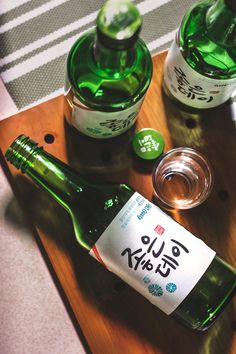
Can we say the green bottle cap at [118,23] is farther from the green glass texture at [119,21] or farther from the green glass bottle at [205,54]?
the green glass bottle at [205,54]

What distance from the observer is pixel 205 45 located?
0.51 metres

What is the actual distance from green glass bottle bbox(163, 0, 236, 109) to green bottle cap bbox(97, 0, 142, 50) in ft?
0.41

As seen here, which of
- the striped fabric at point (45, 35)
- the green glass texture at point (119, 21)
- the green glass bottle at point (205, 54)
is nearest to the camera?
the green glass texture at point (119, 21)

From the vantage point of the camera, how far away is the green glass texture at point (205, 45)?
19.6 inches

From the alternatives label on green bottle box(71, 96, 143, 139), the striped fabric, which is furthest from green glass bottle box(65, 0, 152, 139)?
the striped fabric

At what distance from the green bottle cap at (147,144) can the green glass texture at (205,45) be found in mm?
105

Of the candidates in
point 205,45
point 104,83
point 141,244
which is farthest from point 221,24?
point 141,244

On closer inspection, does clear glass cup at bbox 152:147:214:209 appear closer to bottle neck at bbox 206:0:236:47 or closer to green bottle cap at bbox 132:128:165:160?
green bottle cap at bbox 132:128:165:160

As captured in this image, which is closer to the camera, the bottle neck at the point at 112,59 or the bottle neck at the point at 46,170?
the bottle neck at the point at 112,59

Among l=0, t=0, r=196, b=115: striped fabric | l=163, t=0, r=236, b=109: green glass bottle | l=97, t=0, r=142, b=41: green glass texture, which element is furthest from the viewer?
l=0, t=0, r=196, b=115: striped fabric

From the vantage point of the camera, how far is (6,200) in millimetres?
658

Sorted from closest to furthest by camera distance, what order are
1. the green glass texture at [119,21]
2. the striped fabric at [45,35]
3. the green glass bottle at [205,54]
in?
the green glass texture at [119,21] → the green glass bottle at [205,54] → the striped fabric at [45,35]

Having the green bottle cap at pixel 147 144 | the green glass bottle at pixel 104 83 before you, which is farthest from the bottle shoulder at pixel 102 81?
the green bottle cap at pixel 147 144

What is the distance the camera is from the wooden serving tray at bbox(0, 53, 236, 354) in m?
0.56
